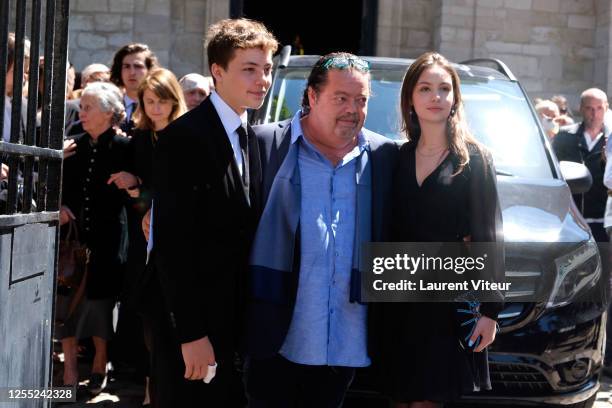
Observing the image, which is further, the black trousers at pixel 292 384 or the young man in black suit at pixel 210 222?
the black trousers at pixel 292 384

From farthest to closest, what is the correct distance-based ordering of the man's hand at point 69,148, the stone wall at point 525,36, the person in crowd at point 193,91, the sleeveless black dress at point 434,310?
the stone wall at point 525,36, the person in crowd at point 193,91, the man's hand at point 69,148, the sleeveless black dress at point 434,310

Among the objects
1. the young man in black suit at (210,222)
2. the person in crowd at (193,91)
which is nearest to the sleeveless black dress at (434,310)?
the young man in black suit at (210,222)

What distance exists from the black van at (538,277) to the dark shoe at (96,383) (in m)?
1.97

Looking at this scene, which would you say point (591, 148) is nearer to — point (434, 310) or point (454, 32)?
point (434, 310)

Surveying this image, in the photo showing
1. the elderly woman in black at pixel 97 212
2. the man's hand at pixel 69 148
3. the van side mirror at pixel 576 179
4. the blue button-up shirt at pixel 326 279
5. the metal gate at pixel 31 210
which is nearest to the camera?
the metal gate at pixel 31 210

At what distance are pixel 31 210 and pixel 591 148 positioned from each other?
6.15 m

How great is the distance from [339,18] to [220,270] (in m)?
17.5

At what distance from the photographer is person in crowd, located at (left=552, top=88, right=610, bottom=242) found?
7.75 metres

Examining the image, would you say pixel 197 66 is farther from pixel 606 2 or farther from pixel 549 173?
pixel 549 173

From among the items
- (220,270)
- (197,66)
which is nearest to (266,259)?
(220,270)

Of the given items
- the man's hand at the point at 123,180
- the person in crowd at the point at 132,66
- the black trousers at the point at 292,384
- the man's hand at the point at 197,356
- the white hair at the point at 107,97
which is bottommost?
the black trousers at the point at 292,384

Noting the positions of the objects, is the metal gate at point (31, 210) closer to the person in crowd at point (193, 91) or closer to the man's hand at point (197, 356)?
the man's hand at point (197, 356)

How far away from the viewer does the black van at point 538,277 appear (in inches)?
161

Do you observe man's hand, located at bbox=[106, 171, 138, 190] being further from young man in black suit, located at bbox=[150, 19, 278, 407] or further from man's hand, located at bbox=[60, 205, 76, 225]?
young man in black suit, located at bbox=[150, 19, 278, 407]
